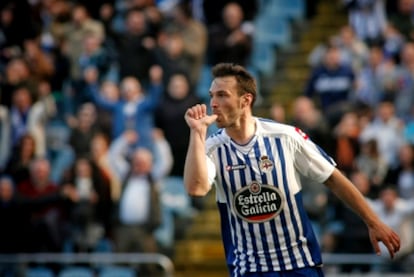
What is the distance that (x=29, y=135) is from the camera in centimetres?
1711

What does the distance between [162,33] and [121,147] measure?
2399 millimetres

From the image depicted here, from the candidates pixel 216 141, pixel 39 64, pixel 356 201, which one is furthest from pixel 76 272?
pixel 356 201

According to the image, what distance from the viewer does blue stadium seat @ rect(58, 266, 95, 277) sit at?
15.3 metres

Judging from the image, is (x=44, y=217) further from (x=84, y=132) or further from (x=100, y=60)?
(x=100, y=60)

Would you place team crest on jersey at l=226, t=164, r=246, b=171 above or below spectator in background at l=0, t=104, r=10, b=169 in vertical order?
below

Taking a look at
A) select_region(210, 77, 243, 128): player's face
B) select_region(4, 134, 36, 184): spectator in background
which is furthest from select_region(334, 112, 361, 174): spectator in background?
select_region(210, 77, 243, 128): player's face

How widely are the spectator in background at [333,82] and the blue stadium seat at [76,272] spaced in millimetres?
3615

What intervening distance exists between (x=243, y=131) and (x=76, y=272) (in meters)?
7.05

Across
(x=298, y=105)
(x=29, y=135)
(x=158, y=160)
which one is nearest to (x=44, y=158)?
(x=29, y=135)

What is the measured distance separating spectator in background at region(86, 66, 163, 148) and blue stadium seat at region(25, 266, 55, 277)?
211cm

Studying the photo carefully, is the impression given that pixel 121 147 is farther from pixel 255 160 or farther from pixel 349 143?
pixel 255 160

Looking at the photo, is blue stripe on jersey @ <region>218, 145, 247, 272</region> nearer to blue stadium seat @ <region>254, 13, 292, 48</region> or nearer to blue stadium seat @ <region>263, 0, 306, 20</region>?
blue stadium seat @ <region>254, 13, 292, 48</region>

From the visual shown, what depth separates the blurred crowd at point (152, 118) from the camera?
1495 centimetres

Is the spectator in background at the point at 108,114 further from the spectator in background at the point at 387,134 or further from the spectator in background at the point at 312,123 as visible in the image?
the spectator in background at the point at 387,134
